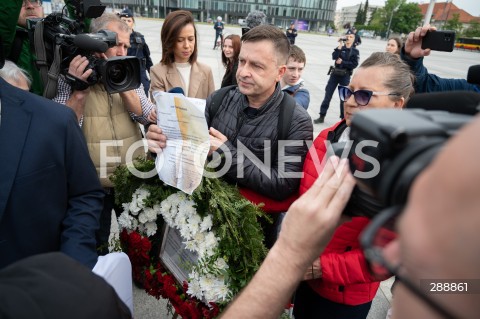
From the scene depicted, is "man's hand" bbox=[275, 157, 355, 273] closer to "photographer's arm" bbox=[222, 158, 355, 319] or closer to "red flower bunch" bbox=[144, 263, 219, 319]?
"photographer's arm" bbox=[222, 158, 355, 319]

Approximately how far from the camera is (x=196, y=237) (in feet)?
4.35

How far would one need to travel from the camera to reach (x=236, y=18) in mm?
67000

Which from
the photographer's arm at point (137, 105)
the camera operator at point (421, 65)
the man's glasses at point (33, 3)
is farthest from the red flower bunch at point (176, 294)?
the camera operator at point (421, 65)

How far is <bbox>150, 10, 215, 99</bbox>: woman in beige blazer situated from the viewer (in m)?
2.97

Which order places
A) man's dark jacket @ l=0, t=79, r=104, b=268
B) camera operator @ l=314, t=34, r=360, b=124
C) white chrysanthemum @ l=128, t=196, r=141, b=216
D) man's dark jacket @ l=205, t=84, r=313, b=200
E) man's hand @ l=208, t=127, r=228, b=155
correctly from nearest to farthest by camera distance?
man's dark jacket @ l=0, t=79, r=104, b=268, white chrysanthemum @ l=128, t=196, r=141, b=216, man's hand @ l=208, t=127, r=228, b=155, man's dark jacket @ l=205, t=84, r=313, b=200, camera operator @ l=314, t=34, r=360, b=124

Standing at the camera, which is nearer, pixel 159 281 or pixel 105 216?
pixel 159 281

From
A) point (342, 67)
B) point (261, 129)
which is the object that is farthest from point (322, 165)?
point (342, 67)

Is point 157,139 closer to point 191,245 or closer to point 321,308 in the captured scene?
point 191,245

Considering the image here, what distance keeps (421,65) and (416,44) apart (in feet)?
0.71

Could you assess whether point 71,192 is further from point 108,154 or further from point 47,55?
point 47,55

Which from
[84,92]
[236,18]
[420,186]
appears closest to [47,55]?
[84,92]

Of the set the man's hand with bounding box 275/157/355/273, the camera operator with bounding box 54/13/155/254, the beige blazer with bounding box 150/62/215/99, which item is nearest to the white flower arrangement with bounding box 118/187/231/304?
→ the man's hand with bounding box 275/157/355/273

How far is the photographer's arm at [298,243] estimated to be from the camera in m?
0.73

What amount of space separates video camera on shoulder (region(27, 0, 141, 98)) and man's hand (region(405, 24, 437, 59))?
2.19m
